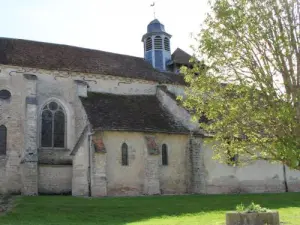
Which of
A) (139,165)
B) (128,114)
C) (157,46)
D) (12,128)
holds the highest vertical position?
(157,46)

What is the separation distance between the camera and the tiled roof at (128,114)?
24.8 metres

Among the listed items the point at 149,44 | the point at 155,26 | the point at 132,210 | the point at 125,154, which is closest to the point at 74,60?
the point at 125,154

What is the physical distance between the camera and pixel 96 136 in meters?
23.7

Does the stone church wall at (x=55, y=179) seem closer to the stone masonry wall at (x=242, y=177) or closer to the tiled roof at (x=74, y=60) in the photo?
the tiled roof at (x=74, y=60)

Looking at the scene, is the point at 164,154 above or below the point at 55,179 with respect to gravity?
above

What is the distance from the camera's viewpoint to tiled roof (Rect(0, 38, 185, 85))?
88.0 ft

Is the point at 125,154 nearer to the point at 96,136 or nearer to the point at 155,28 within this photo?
the point at 96,136

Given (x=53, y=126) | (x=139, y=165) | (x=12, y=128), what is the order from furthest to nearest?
(x=53, y=126) → (x=12, y=128) → (x=139, y=165)

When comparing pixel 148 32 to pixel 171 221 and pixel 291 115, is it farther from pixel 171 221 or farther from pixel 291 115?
pixel 291 115

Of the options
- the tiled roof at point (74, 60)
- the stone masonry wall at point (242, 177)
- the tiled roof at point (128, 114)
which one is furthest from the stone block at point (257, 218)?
the tiled roof at point (74, 60)

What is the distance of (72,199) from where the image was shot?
68.6ft

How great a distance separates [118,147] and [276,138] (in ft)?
43.4

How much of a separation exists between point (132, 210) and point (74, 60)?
46.9ft

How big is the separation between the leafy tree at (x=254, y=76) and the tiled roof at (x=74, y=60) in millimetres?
15289
